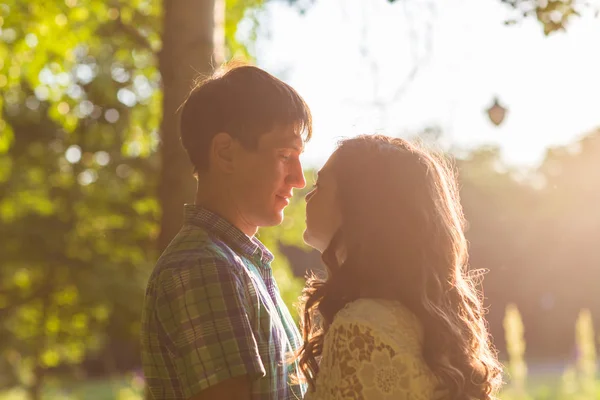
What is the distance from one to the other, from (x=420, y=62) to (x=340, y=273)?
7.96ft

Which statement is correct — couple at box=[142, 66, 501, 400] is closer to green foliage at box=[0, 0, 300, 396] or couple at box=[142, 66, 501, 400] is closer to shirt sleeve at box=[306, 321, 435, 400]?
shirt sleeve at box=[306, 321, 435, 400]

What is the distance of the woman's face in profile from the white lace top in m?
0.36

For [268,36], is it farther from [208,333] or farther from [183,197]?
[208,333]

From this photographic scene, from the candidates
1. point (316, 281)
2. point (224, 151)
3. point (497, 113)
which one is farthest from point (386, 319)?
point (497, 113)

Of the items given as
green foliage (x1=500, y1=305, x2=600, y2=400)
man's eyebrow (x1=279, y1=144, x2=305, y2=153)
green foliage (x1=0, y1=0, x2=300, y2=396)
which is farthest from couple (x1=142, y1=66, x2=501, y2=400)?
green foliage (x1=0, y1=0, x2=300, y2=396)

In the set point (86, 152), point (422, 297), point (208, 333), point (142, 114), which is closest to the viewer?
point (208, 333)

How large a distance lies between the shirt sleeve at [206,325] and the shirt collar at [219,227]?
243 mm

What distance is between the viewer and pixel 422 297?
2.40 metres

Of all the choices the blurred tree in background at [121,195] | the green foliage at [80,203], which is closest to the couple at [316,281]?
the blurred tree in background at [121,195]

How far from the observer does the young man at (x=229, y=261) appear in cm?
204

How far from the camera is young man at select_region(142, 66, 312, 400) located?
2.04 m

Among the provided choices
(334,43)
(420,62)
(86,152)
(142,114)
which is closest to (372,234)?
(420,62)

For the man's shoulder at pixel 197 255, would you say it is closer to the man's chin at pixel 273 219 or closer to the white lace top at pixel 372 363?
the man's chin at pixel 273 219

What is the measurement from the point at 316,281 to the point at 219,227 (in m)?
0.59
